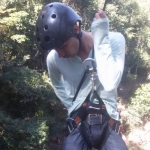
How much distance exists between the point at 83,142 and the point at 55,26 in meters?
0.78

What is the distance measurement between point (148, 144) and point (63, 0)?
548cm

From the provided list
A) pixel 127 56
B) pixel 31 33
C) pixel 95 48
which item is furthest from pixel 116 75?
pixel 127 56

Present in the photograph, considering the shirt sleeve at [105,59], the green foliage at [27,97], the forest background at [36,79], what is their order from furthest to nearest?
1. the green foliage at [27,97]
2. the forest background at [36,79]
3. the shirt sleeve at [105,59]

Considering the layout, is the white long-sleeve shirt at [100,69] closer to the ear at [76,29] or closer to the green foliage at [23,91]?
the ear at [76,29]

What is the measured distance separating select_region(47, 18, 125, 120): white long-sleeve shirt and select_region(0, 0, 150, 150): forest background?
2.42 meters

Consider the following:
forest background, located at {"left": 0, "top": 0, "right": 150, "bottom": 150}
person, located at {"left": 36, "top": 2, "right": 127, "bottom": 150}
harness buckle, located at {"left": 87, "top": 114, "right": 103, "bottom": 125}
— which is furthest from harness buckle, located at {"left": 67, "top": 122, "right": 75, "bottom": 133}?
forest background, located at {"left": 0, "top": 0, "right": 150, "bottom": 150}

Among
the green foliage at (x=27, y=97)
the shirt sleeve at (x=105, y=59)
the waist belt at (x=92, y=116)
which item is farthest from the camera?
the green foliage at (x=27, y=97)

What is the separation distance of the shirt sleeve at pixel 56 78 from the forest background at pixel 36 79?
7.38 ft

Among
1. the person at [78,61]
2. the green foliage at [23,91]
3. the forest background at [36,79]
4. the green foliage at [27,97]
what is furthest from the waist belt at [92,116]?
the green foliage at [23,91]

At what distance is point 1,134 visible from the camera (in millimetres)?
3721

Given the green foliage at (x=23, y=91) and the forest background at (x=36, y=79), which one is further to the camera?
the green foliage at (x=23, y=91)

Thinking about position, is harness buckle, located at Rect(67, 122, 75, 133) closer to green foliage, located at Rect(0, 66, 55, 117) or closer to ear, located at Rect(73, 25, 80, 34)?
ear, located at Rect(73, 25, 80, 34)

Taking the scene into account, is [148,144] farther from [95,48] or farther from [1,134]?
[95,48]

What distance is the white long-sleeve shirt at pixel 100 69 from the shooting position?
1.31 m
